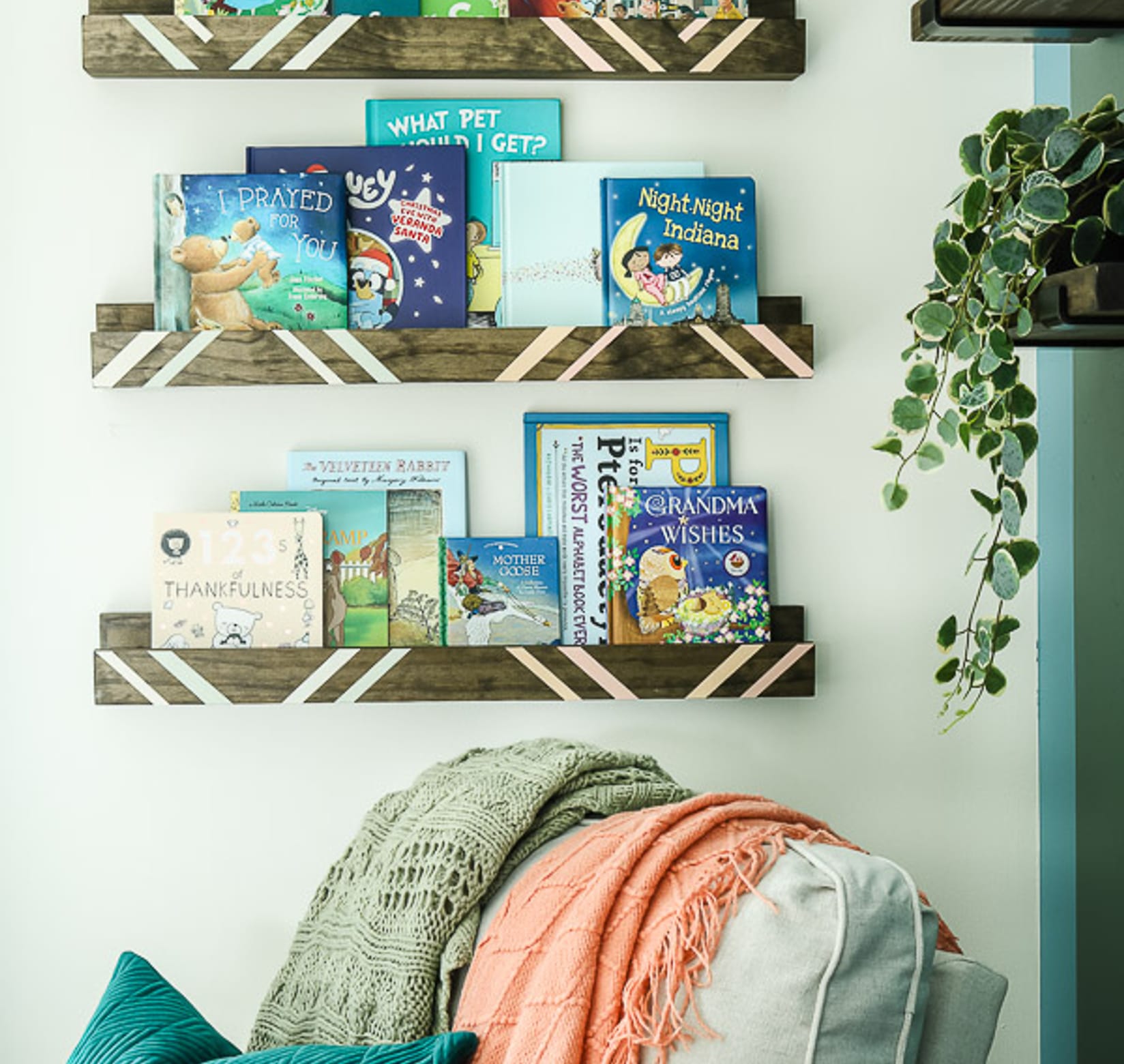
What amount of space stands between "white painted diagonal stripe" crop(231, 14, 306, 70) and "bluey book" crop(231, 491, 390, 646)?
0.54 m

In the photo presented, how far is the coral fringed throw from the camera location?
101 centimetres

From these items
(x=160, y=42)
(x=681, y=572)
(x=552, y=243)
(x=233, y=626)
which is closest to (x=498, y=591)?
(x=681, y=572)

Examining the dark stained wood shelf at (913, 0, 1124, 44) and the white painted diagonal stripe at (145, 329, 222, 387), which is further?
the white painted diagonal stripe at (145, 329, 222, 387)

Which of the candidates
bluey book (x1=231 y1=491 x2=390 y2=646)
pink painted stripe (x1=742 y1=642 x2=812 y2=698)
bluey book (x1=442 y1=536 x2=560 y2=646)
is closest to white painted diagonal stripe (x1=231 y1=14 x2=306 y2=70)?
bluey book (x1=231 y1=491 x2=390 y2=646)

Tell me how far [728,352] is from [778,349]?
66 millimetres

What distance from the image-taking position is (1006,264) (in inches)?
47.2

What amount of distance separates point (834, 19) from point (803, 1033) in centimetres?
135

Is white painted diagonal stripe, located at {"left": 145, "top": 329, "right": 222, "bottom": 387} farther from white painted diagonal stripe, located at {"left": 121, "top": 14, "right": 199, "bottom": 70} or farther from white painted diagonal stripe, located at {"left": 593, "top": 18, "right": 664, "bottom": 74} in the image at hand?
white painted diagonal stripe, located at {"left": 593, "top": 18, "right": 664, "bottom": 74}

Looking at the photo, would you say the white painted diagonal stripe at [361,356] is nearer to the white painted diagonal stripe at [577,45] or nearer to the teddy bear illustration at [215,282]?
the teddy bear illustration at [215,282]

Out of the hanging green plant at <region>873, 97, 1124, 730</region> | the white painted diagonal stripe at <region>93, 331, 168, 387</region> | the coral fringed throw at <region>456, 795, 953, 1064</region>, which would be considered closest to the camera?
the coral fringed throw at <region>456, 795, 953, 1064</region>

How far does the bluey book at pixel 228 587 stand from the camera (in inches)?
66.4

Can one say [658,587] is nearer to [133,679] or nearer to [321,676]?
[321,676]

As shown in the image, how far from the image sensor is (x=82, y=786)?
5.72 ft

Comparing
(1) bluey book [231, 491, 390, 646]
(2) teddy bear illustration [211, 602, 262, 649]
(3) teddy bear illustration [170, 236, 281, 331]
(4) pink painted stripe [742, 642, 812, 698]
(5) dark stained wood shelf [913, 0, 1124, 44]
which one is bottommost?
(4) pink painted stripe [742, 642, 812, 698]
